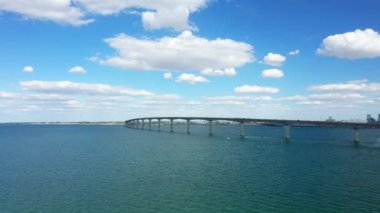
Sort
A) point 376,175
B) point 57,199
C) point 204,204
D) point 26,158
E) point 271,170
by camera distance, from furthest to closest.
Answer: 1. point 26,158
2. point 271,170
3. point 376,175
4. point 57,199
5. point 204,204

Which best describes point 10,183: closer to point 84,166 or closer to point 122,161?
point 84,166

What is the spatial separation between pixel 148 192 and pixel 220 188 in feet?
37.8

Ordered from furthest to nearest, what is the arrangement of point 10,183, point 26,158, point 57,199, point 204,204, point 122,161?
point 26,158, point 122,161, point 10,183, point 57,199, point 204,204

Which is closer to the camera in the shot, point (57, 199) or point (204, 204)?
point (204, 204)

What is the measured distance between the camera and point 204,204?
168 ft

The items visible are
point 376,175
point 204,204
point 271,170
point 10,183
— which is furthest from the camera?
point 271,170

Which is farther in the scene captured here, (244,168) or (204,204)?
(244,168)

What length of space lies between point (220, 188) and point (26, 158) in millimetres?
69303

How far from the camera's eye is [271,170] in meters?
79.1

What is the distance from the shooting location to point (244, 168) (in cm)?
8162

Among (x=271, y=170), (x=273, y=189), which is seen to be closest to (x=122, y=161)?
(x=271, y=170)

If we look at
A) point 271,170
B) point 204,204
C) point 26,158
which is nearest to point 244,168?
point 271,170

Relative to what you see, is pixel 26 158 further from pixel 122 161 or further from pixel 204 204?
pixel 204 204

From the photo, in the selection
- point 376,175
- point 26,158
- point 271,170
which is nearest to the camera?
point 376,175
